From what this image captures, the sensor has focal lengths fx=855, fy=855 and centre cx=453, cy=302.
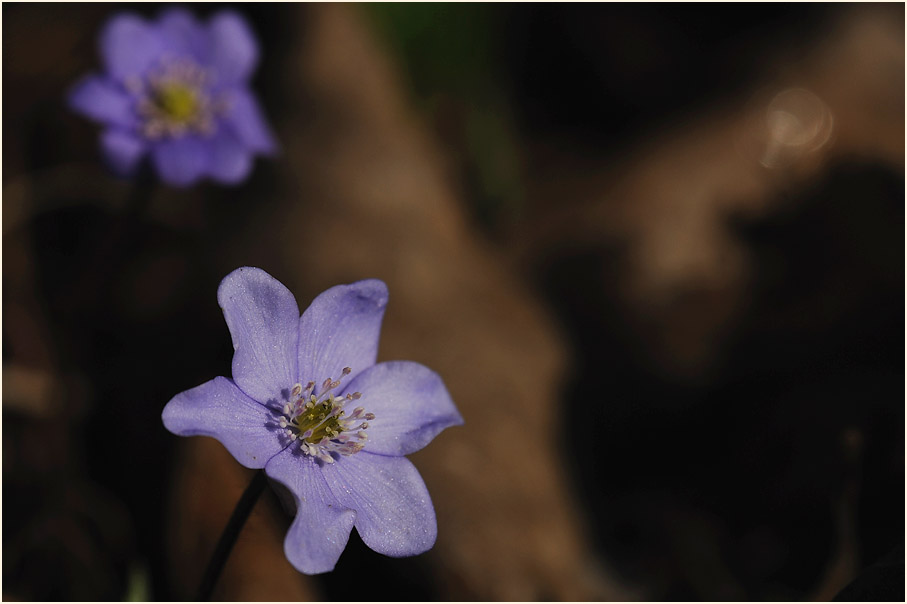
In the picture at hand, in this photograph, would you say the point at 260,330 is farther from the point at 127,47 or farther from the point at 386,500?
the point at 127,47

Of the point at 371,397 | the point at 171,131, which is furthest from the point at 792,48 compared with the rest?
the point at 371,397

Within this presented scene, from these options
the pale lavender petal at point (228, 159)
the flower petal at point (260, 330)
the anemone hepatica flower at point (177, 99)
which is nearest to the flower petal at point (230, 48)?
the anemone hepatica flower at point (177, 99)

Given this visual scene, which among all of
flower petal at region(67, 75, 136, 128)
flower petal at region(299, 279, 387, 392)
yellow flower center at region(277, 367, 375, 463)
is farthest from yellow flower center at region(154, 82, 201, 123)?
yellow flower center at region(277, 367, 375, 463)

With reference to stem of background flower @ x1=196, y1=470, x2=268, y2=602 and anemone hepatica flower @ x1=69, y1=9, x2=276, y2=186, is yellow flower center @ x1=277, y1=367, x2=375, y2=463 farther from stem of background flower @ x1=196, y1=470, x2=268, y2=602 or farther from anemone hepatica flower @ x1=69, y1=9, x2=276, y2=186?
anemone hepatica flower @ x1=69, y1=9, x2=276, y2=186

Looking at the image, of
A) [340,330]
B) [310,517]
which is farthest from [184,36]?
[310,517]

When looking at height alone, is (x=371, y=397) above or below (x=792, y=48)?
below

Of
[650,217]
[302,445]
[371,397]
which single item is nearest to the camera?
[302,445]

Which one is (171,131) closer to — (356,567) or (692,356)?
(356,567)
